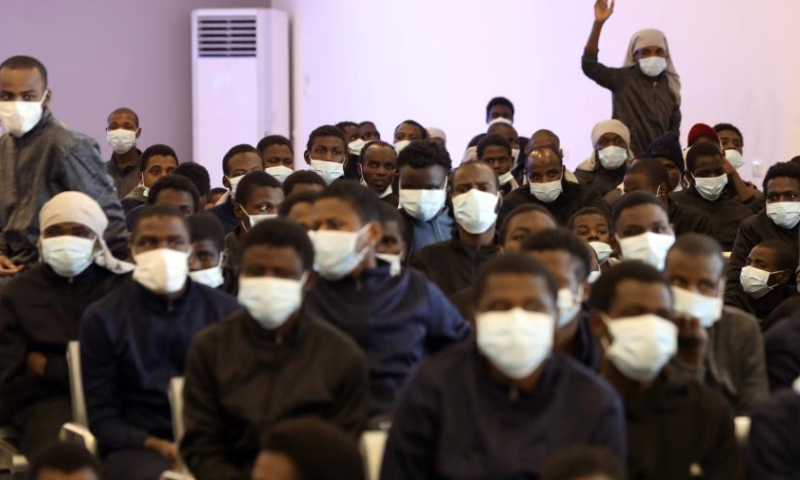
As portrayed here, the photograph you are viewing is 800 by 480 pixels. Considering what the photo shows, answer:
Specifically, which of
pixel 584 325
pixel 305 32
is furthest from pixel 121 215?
pixel 305 32

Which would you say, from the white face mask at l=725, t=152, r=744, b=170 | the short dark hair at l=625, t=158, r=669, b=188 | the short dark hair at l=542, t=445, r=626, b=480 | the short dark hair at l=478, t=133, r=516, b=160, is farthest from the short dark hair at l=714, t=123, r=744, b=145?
the short dark hair at l=542, t=445, r=626, b=480

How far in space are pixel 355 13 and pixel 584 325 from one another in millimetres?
8914

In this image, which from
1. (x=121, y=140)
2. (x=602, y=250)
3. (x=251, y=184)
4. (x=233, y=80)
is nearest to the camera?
(x=602, y=250)

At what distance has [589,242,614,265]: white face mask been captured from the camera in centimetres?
590

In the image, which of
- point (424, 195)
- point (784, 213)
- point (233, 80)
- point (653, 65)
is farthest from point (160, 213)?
point (233, 80)

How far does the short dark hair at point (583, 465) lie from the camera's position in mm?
2783

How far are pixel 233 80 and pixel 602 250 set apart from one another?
823 cm

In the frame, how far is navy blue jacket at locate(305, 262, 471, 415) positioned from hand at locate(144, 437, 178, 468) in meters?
0.57

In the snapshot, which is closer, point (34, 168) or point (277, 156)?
point (34, 168)

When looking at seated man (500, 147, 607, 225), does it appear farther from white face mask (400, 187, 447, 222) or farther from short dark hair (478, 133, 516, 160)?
A: white face mask (400, 187, 447, 222)

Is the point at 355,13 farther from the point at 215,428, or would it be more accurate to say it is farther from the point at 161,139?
the point at 215,428

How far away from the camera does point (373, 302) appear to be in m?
4.17

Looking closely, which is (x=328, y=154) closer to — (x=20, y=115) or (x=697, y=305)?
(x=20, y=115)

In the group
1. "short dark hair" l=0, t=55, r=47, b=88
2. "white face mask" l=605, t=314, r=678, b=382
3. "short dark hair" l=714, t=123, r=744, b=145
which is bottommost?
"white face mask" l=605, t=314, r=678, b=382
